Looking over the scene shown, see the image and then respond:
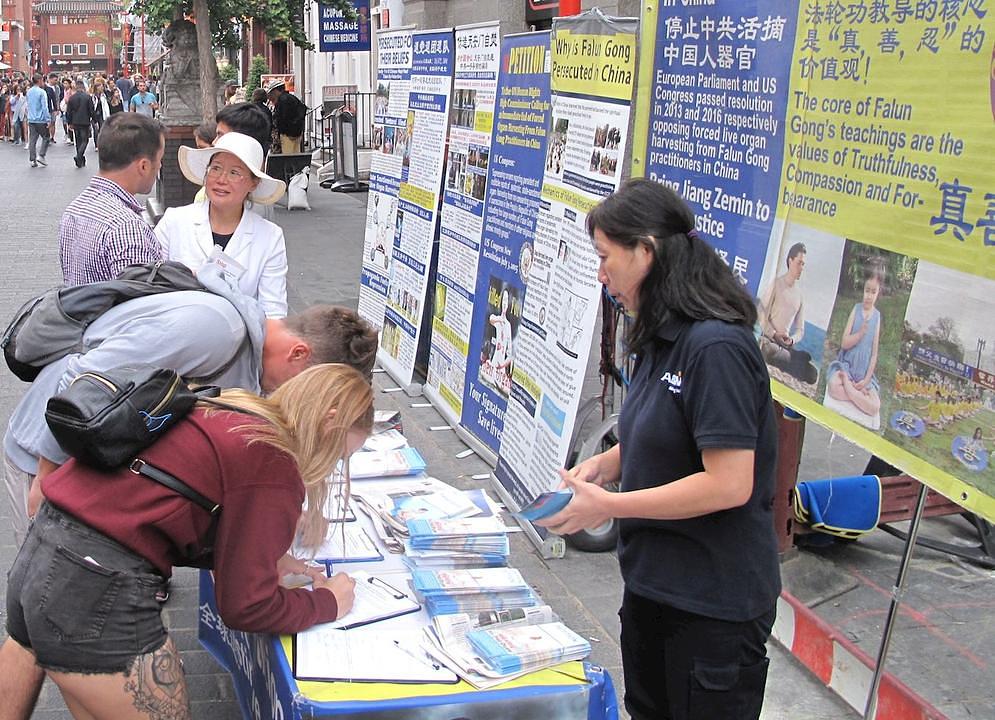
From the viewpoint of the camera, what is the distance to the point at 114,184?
12.6 feet

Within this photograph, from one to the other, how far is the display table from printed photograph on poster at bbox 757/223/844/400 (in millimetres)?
1318

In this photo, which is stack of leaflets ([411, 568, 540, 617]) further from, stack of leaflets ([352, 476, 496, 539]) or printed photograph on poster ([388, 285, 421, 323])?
printed photograph on poster ([388, 285, 421, 323])

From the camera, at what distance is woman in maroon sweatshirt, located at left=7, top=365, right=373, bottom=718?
7.27 feet

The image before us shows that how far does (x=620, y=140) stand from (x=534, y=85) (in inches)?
44.0

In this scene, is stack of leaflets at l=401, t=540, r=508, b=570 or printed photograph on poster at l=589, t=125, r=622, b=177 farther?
printed photograph on poster at l=589, t=125, r=622, b=177

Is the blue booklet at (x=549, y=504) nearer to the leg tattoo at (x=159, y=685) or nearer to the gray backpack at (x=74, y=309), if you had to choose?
the leg tattoo at (x=159, y=685)

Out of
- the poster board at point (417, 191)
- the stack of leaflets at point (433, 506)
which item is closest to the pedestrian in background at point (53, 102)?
the poster board at point (417, 191)

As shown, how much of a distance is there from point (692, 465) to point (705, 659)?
1.37 feet

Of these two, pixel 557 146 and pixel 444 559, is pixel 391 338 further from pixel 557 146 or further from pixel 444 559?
pixel 444 559

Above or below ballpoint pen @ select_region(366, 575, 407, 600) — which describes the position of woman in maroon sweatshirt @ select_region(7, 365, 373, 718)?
above

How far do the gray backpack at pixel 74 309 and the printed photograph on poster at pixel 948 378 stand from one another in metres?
1.85

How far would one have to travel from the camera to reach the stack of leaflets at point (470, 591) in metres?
2.72

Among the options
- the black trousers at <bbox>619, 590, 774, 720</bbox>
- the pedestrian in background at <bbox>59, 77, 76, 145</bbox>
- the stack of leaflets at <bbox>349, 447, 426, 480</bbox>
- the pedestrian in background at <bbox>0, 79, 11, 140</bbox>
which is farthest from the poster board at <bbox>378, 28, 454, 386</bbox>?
the pedestrian in background at <bbox>0, 79, 11, 140</bbox>

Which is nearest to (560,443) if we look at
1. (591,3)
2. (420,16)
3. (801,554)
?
(801,554)
